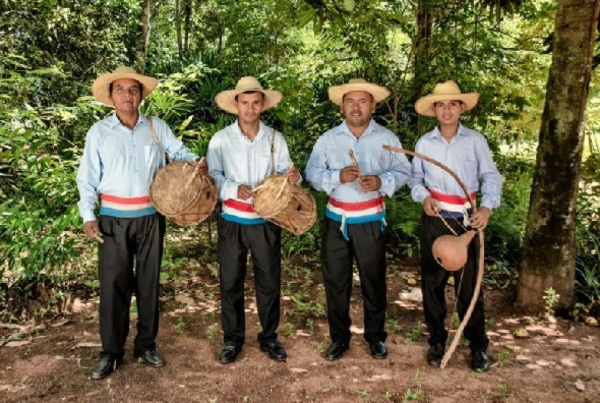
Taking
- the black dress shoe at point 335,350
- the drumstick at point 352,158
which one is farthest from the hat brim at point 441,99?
the black dress shoe at point 335,350

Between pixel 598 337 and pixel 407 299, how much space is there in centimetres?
167

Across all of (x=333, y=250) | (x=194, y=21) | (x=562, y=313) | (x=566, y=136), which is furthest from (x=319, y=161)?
(x=194, y=21)

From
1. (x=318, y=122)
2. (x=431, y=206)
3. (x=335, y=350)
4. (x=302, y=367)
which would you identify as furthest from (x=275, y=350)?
(x=318, y=122)

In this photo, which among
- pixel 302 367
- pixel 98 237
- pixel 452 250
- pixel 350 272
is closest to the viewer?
pixel 452 250

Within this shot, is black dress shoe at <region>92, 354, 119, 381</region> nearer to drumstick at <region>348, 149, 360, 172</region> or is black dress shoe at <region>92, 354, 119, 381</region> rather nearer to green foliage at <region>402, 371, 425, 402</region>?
green foliage at <region>402, 371, 425, 402</region>

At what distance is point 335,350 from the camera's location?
3943 mm

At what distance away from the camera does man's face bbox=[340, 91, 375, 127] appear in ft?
12.1

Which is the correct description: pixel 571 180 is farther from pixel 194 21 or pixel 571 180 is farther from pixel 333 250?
pixel 194 21

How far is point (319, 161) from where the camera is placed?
12.6 feet

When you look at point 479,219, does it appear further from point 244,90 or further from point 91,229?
point 91,229

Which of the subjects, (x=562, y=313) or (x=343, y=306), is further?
(x=562, y=313)

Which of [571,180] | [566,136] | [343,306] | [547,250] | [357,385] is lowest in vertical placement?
[357,385]

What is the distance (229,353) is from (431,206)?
1.83 metres

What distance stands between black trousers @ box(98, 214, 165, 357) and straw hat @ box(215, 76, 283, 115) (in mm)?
976
